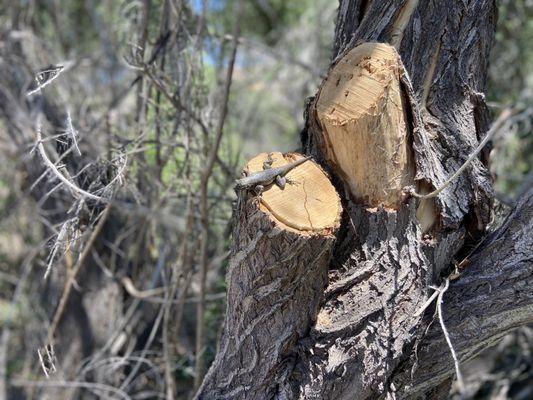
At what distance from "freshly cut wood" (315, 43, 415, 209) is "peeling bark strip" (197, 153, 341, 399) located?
11 centimetres

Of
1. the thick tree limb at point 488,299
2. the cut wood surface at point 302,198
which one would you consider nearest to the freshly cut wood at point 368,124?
the cut wood surface at point 302,198

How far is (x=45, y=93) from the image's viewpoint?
419 centimetres

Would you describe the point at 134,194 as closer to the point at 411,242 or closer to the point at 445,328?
the point at 411,242

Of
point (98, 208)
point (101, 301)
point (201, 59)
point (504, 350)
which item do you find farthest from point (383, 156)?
point (504, 350)

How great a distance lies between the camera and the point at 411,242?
1948mm

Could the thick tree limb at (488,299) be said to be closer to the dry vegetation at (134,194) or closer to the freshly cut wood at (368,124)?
the freshly cut wood at (368,124)

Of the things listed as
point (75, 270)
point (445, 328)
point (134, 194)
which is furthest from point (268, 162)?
point (75, 270)

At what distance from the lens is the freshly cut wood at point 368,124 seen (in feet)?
6.02

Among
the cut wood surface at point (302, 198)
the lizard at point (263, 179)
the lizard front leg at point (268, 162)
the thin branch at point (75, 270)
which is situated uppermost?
the lizard front leg at point (268, 162)

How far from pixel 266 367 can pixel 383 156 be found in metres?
0.69

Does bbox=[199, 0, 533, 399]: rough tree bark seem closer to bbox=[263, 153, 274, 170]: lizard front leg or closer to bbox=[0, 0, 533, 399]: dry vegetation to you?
bbox=[263, 153, 274, 170]: lizard front leg

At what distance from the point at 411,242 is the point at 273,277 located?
43 cm

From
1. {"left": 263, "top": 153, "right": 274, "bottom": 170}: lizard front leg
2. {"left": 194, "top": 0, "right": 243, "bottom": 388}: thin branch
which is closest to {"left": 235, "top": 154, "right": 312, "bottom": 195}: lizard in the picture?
{"left": 263, "top": 153, "right": 274, "bottom": 170}: lizard front leg

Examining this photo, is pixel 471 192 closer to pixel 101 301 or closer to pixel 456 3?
pixel 456 3
